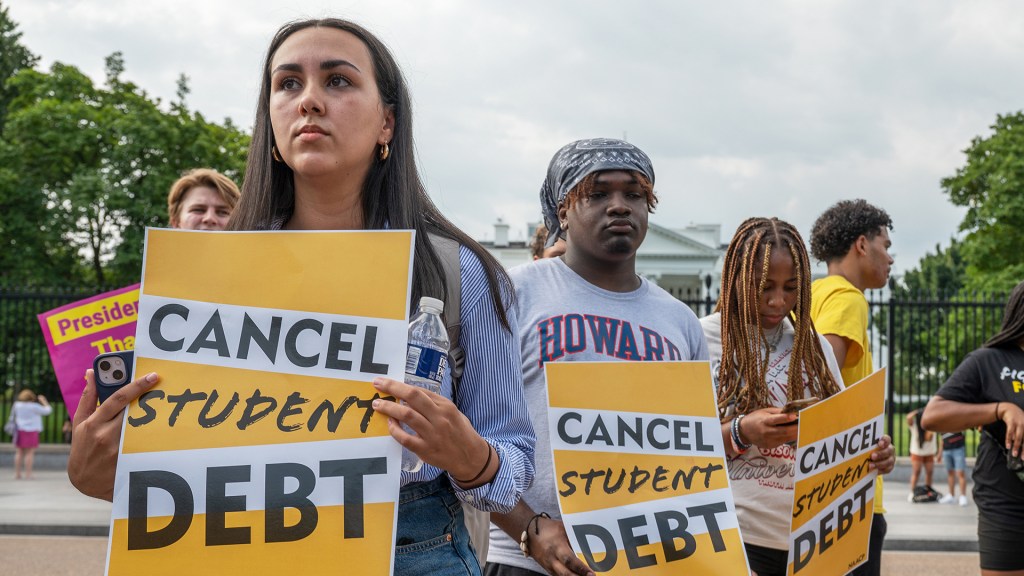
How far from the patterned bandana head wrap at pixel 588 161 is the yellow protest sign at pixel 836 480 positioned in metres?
0.82

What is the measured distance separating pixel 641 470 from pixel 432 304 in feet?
3.04

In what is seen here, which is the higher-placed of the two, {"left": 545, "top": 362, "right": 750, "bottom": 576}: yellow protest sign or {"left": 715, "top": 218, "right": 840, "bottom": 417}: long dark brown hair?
{"left": 715, "top": 218, "right": 840, "bottom": 417}: long dark brown hair

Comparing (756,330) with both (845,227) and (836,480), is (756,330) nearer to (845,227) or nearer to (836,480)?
(836,480)

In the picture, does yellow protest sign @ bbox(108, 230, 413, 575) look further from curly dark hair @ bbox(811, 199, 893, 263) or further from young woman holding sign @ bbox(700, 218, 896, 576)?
curly dark hair @ bbox(811, 199, 893, 263)

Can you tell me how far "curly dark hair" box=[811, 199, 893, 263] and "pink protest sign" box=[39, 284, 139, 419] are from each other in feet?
9.28

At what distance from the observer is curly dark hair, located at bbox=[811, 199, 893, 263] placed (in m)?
3.99

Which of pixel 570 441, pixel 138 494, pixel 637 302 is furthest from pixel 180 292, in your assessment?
pixel 637 302

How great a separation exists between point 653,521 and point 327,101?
122 cm

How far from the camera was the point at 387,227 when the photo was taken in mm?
1778

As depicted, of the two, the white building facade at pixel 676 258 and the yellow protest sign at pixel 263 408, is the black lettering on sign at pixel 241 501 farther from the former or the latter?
the white building facade at pixel 676 258

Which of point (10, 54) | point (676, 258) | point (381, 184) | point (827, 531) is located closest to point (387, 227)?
point (381, 184)

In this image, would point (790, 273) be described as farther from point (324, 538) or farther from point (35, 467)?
point (35, 467)

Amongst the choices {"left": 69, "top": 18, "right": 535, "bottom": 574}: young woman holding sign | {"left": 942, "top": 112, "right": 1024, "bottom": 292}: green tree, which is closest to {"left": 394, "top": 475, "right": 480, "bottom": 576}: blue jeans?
{"left": 69, "top": 18, "right": 535, "bottom": 574}: young woman holding sign

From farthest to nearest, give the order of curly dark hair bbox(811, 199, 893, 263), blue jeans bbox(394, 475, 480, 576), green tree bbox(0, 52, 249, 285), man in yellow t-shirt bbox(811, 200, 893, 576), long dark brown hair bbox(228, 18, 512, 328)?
green tree bbox(0, 52, 249, 285), curly dark hair bbox(811, 199, 893, 263), man in yellow t-shirt bbox(811, 200, 893, 576), long dark brown hair bbox(228, 18, 512, 328), blue jeans bbox(394, 475, 480, 576)
